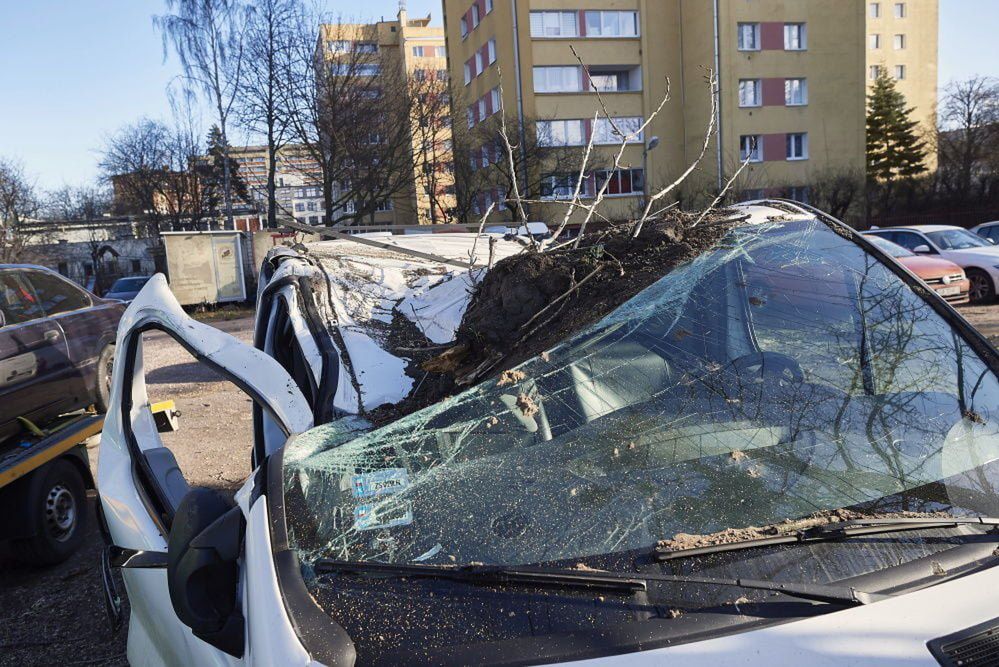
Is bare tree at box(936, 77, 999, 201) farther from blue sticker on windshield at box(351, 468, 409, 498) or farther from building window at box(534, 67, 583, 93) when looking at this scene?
blue sticker on windshield at box(351, 468, 409, 498)

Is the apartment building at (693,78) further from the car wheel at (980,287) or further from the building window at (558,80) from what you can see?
the car wheel at (980,287)

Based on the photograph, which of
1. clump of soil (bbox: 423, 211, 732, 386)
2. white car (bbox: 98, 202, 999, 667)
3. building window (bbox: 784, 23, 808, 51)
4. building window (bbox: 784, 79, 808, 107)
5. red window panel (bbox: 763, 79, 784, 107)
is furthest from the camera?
building window (bbox: 784, 79, 808, 107)

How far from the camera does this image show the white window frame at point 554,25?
3359 centimetres

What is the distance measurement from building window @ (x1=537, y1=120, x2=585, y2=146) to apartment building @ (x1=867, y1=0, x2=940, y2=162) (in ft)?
135

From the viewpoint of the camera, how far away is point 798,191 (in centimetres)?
3625

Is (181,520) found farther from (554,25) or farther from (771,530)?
(554,25)

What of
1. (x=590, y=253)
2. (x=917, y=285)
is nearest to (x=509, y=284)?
(x=590, y=253)

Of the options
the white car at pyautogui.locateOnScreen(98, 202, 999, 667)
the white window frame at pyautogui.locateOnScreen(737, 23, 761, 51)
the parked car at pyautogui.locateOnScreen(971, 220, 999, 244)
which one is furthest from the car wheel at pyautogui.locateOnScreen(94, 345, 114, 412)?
the white window frame at pyautogui.locateOnScreen(737, 23, 761, 51)

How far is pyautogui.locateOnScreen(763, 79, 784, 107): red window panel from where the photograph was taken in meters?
35.0

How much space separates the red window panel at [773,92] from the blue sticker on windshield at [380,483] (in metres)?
37.8

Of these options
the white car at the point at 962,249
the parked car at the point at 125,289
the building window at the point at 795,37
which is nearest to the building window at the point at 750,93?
the building window at the point at 795,37

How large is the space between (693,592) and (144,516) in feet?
6.12

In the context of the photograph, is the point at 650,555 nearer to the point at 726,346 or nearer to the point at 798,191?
the point at 726,346

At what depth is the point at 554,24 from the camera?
3394 cm
